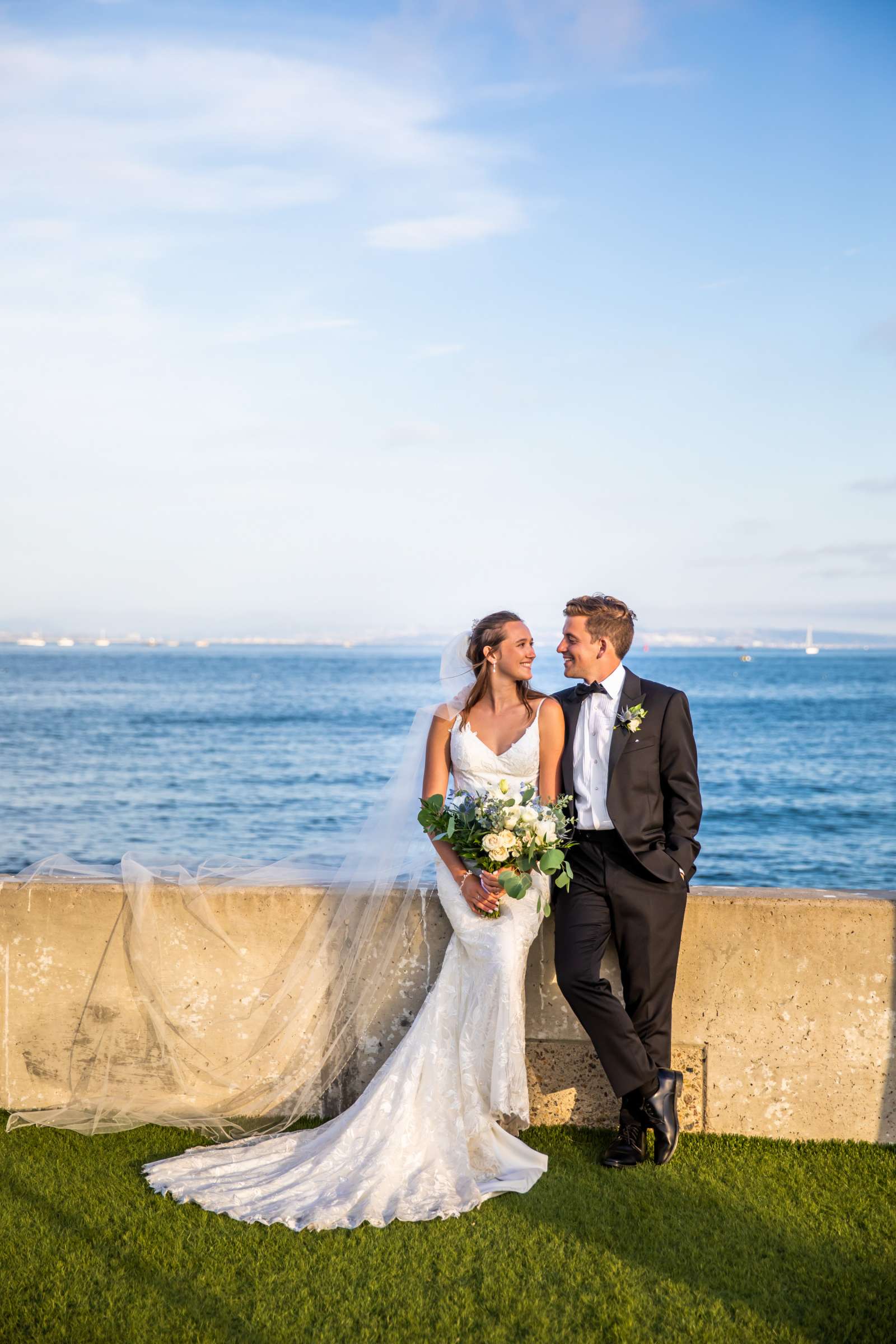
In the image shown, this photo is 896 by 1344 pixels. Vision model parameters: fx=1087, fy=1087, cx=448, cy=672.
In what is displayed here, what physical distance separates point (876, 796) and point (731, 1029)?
25351 mm

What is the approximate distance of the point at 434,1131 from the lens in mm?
3986

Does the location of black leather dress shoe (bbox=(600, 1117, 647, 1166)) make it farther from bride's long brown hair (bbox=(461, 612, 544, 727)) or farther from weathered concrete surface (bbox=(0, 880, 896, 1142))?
bride's long brown hair (bbox=(461, 612, 544, 727))

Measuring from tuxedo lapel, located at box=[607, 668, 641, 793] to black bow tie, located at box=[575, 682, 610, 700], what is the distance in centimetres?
8

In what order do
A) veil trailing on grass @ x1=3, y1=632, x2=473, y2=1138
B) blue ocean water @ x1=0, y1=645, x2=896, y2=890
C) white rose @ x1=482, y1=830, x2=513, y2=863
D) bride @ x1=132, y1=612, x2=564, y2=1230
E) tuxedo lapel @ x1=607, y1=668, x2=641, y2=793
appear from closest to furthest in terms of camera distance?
bride @ x1=132, y1=612, x2=564, y2=1230 < white rose @ x1=482, y1=830, x2=513, y2=863 < tuxedo lapel @ x1=607, y1=668, x2=641, y2=793 < veil trailing on grass @ x1=3, y1=632, x2=473, y2=1138 < blue ocean water @ x1=0, y1=645, x2=896, y2=890

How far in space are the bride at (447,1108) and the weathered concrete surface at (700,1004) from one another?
22cm

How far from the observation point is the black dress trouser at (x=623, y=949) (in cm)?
399

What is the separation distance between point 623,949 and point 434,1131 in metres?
0.97

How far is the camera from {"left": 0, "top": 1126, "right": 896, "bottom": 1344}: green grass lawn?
9.66 feet

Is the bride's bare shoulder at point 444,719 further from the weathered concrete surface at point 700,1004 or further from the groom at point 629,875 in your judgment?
the weathered concrete surface at point 700,1004

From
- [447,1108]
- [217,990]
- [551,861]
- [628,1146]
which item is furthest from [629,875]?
[217,990]

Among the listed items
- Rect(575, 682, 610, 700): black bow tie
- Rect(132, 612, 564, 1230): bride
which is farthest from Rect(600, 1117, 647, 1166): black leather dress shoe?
Rect(575, 682, 610, 700): black bow tie

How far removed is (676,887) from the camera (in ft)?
13.5

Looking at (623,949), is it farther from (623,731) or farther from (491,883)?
(623,731)

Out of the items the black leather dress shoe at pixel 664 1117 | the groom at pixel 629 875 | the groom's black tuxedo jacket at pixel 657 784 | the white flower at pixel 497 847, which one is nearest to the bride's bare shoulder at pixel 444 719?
the groom at pixel 629 875
